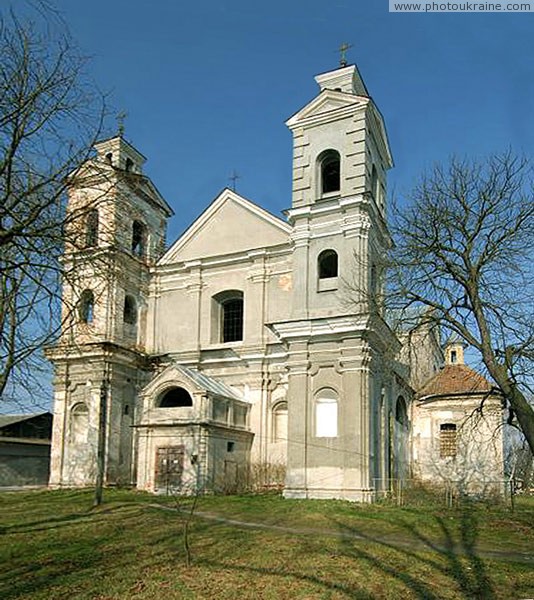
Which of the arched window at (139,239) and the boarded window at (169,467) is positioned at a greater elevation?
the arched window at (139,239)

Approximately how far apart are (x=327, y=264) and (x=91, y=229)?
15259mm

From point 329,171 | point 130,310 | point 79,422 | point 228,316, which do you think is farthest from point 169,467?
point 329,171

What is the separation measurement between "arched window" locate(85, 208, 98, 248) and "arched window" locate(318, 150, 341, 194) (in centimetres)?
1564

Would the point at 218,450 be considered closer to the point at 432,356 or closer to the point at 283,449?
the point at 283,449

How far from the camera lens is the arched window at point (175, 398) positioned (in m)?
27.3

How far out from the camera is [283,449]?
89.6 feet

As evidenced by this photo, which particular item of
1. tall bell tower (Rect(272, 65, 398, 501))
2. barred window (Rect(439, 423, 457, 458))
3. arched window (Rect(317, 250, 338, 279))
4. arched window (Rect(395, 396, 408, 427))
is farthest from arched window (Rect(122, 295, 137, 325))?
barred window (Rect(439, 423, 457, 458))

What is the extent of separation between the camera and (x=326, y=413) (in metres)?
23.7

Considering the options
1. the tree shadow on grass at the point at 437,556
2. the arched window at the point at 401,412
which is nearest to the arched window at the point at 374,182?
the arched window at the point at 401,412

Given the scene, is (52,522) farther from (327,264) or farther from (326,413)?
(327,264)

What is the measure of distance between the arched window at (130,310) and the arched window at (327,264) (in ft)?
33.8

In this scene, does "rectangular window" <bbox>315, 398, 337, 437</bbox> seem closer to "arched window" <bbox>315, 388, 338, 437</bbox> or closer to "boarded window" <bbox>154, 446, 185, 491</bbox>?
"arched window" <bbox>315, 388, 338, 437</bbox>

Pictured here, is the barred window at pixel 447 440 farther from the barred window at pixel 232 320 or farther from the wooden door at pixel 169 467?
the wooden door at pixel 169 467

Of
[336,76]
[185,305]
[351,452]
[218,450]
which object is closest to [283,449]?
[218,450]
